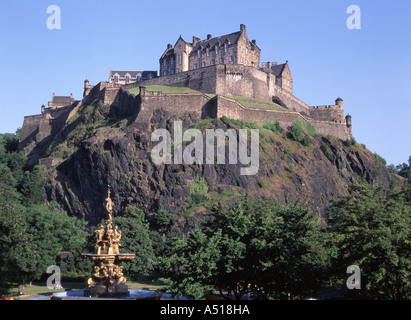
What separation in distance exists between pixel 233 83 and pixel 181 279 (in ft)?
214

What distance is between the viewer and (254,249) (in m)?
28.8

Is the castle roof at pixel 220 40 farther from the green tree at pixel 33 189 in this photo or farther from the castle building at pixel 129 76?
the green tree at pixel 33 189

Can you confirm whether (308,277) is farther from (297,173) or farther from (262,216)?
(297,173)

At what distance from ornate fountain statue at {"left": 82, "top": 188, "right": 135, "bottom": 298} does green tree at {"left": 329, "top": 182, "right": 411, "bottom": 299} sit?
1207 cm

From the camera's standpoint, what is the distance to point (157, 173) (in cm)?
7044

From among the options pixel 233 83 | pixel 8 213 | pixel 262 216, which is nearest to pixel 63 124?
pixel 233 83

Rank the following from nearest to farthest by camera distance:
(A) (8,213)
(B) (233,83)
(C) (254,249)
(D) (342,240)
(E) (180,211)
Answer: (D) (342,240) < (C) (254,249) < (A) (8,213) < (E) (180,211) < (B) (233,83)

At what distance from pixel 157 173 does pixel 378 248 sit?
48.8 meters

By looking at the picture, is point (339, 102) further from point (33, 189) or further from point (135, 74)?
point (33, 189)

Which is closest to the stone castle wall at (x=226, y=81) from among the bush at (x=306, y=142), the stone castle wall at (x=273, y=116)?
the stone castle wall at (x=273, y=116)

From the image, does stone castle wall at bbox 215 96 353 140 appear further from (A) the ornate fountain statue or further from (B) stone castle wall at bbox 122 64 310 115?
(A) the ornate fountain statue

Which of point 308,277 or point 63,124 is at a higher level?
point 63,124

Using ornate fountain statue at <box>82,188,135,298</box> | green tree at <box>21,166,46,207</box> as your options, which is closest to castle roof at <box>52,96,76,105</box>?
green tree at <box>21,166,46,207</box>

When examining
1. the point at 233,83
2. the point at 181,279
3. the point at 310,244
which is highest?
the point at 233,83
